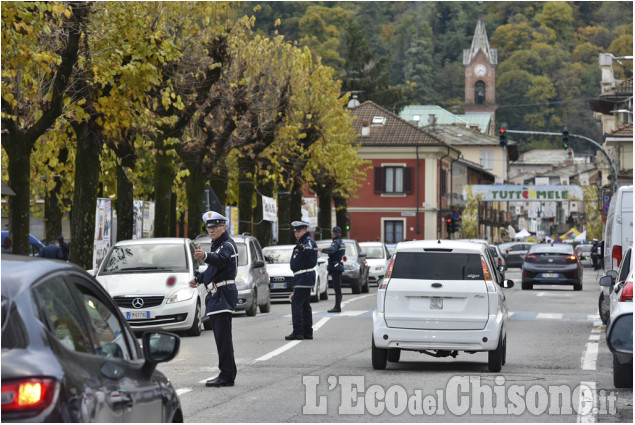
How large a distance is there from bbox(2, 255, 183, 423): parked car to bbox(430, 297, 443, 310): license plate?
8768 mm

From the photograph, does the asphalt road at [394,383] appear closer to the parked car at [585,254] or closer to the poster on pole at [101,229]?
the poster on pole at [101,229]

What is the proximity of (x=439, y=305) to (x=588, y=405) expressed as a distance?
356 cm

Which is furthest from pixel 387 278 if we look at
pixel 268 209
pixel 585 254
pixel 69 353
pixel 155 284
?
pixel 585 254

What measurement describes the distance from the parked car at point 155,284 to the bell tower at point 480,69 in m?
159

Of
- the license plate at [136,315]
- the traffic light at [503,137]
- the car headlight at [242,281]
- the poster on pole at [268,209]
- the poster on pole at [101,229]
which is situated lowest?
the license plate at [136,315]

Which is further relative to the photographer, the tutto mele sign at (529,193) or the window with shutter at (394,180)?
the tutto mele sign at (529,193)

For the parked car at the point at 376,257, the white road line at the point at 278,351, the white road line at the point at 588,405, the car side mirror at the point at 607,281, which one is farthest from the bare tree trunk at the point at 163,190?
the white road line at the point at 588,405

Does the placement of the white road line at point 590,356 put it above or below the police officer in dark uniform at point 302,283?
below

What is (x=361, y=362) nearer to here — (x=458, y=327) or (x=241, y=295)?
(x=458, y=327)

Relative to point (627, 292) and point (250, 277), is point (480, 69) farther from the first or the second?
point (627, 292)

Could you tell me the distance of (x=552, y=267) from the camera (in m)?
42.8

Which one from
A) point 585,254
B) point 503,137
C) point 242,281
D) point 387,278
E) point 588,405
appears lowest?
point 585,254

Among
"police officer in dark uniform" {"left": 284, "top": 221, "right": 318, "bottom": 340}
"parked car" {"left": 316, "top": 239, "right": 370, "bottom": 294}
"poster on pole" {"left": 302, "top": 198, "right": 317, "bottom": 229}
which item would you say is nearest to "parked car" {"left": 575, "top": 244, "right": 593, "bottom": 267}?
"poster on pole" {"left": 302, "top": 198, "right": 317, "bottom": 229}

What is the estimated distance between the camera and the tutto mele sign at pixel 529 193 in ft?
306
